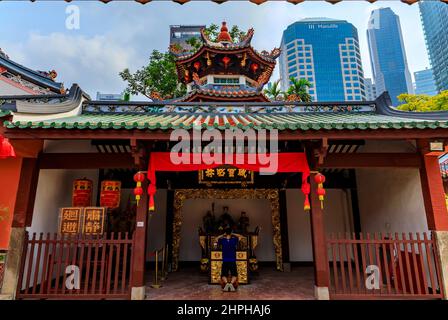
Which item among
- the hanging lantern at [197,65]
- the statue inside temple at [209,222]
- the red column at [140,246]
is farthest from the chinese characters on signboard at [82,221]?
the hanging lantern at [197,65]

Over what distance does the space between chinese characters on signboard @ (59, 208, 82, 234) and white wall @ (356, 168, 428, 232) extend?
7.27m

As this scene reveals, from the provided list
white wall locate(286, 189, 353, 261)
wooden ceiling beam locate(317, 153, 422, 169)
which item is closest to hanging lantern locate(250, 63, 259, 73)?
white wall locate(286, 189, 353, 261)

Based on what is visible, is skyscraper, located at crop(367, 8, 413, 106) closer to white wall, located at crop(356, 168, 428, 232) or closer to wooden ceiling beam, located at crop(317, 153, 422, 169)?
white wall, located at crop(356, 168, 428, 232)

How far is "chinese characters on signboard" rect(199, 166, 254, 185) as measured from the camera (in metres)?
7.95

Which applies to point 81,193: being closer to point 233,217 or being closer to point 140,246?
point 140,246

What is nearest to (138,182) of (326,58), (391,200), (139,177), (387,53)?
(139,177)

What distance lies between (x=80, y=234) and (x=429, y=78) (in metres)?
133

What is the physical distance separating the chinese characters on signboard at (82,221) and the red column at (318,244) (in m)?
4.40

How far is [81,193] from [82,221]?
0.80 metres

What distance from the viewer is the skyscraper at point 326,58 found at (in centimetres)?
7873

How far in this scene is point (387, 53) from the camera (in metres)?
97.0

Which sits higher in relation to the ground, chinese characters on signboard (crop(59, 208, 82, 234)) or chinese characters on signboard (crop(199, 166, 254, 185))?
chinese characters on signboard (crop(199, 166, 254, 185))

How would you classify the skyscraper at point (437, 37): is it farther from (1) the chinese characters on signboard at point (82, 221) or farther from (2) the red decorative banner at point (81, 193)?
(1) the chinese characters on signboard at point (82, 221)

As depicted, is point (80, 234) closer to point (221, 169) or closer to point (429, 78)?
point (221, 169)
